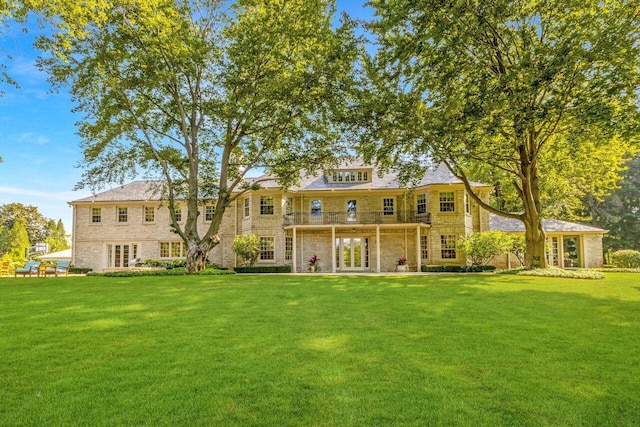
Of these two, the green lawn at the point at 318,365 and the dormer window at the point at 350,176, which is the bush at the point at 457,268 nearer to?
the dormer window at the point at 350,176

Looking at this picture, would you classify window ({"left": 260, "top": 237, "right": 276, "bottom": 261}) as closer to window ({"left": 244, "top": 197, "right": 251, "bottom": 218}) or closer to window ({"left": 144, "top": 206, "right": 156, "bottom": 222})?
window ({"left": 244, "top": 197, "right": 251, "bottom": 218})

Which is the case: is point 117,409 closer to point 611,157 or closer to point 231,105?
point 231,105

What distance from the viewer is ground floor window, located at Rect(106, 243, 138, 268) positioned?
89.0ft

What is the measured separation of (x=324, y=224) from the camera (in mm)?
23719

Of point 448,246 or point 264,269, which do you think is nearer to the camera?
point 264,269

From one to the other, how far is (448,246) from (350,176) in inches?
320

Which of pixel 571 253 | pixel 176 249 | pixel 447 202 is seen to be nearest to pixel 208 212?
pixel 176 249

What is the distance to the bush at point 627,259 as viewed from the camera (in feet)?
79.7

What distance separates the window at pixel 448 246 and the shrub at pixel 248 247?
1193 cm

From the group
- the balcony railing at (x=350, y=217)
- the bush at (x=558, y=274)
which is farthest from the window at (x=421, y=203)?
the bush at (x=558, y=274)

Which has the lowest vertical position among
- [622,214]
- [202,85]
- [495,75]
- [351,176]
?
[622,214]

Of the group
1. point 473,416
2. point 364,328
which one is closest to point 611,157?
point 364,328

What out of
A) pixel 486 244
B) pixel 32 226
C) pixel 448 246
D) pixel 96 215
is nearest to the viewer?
pixel 486 244

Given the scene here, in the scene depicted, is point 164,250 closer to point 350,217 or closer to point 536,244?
point 350,217
